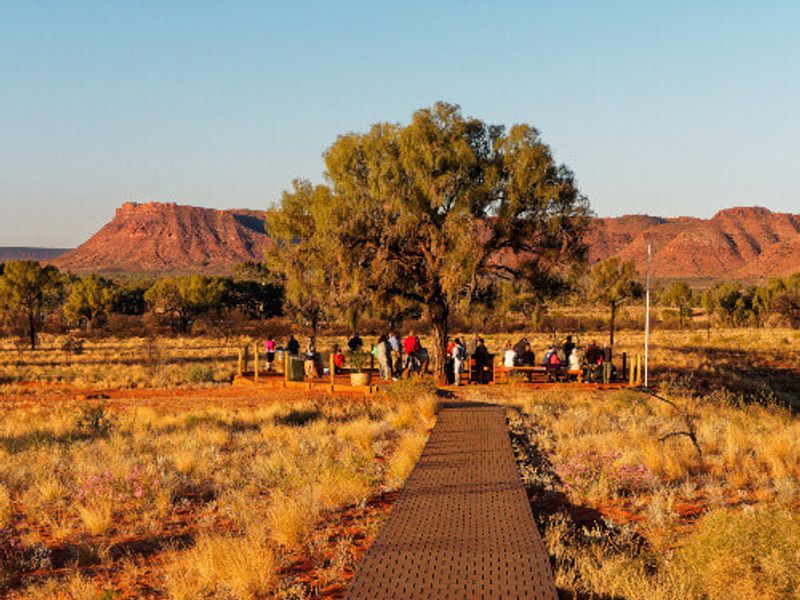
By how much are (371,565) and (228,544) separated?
6.32 feet

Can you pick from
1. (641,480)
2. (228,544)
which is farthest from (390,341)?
(228,544)

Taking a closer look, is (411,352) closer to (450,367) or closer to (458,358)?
(458,358)

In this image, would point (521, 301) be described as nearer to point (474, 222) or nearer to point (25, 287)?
point (474, 222)

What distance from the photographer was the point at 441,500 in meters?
10.1

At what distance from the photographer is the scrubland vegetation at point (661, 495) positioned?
24.4 ft

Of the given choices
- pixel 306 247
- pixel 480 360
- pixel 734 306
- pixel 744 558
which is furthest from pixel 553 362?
pixel 734 306

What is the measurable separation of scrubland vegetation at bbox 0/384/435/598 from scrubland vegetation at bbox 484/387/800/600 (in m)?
2.58

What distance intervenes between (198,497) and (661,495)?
7.07 m

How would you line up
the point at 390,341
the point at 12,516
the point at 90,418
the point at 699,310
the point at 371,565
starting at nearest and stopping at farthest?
the point at 371,565 → the point at 12,516 → the point at 90,418 → the point at 390,341 → the point at 699,310

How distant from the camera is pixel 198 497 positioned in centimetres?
1188

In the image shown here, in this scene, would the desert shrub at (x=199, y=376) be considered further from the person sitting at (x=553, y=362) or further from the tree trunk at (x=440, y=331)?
the person sitting at (x=553, y=362)

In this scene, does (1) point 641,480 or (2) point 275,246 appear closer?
(1) point 641,480

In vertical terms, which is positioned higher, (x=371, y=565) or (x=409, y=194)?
(x=409, y=194)

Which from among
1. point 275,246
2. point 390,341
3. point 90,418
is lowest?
point 90,418
